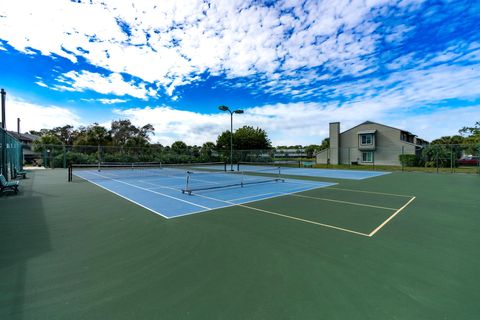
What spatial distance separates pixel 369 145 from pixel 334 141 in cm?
557

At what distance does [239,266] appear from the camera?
352 centimetres

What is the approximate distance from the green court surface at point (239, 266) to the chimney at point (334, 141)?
33.2 metres

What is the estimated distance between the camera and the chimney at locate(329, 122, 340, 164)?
38031 mm

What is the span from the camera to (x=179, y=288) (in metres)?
2.93

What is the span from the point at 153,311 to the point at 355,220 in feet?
17.8

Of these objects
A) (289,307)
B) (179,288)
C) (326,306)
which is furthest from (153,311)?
(326,306)

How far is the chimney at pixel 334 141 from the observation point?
125ft

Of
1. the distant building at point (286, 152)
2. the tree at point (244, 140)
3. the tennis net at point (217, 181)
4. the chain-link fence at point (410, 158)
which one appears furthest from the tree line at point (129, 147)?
the chain-link fence at point (410, 158)

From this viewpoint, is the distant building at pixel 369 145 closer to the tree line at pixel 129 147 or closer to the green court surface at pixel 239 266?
the tree line at pixel 129 147

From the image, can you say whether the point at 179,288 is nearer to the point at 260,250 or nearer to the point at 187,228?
the point at 260,250

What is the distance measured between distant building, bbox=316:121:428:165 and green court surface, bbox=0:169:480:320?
101ft

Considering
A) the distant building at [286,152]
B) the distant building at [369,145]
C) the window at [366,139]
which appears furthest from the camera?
the window at [366,139]

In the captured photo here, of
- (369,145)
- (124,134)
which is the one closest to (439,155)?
(369,145)

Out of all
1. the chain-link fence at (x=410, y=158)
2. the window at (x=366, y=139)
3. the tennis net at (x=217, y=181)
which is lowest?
the tennis net at (x=217, y=181)
